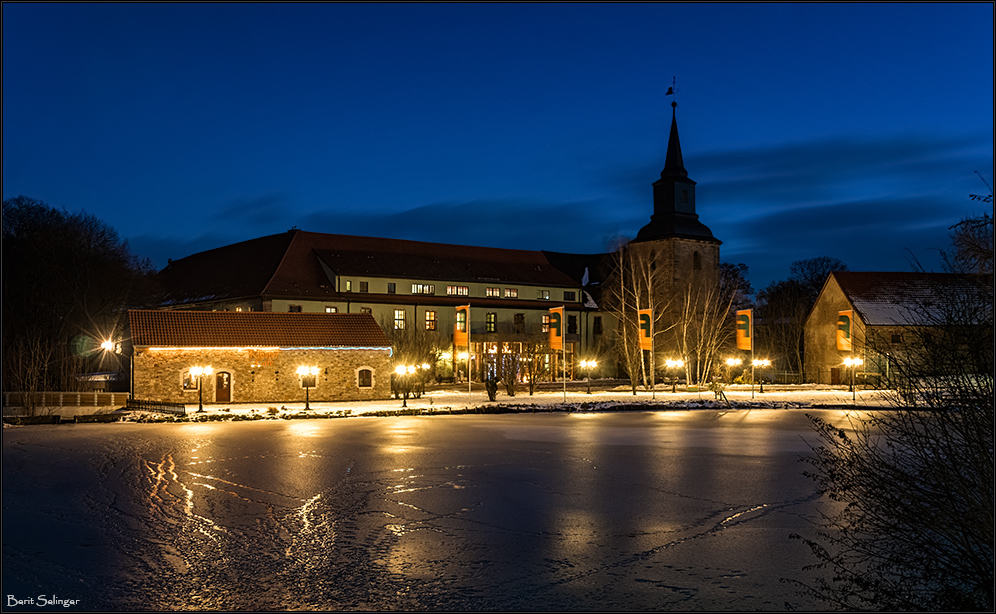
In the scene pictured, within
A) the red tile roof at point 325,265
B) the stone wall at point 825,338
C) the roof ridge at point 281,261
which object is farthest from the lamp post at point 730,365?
the roof ridge at point 281,261

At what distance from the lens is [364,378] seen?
4006 centimetres

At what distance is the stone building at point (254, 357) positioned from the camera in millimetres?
36406

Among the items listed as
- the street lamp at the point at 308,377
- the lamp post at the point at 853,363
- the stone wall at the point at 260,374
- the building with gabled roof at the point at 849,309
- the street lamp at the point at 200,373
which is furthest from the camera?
the building with gabled roof at the point at 849,309

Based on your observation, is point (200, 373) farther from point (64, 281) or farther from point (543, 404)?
point (64, 281)

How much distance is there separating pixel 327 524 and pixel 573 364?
4932cm

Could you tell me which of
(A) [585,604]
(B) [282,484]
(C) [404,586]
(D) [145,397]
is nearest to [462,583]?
(C) [404,586]

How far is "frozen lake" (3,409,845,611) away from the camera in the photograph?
9.34 meters

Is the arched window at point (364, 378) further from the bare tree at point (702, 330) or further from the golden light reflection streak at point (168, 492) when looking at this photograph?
the bare tree at point (702, 330)

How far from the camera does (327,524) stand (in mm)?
12641

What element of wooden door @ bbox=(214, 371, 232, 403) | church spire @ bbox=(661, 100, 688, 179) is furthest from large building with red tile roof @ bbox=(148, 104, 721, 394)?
wooden door @ bbox=(214, 371, 232, 403)

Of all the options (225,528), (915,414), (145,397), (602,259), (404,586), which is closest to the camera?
(915,414)

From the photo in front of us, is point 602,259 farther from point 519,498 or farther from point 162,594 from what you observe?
point 162,594

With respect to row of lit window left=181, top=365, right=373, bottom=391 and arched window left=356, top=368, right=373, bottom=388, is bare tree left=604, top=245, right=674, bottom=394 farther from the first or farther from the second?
row of lit window left=181, top=365, right=373, bottom=391

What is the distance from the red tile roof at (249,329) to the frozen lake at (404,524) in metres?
14.0
